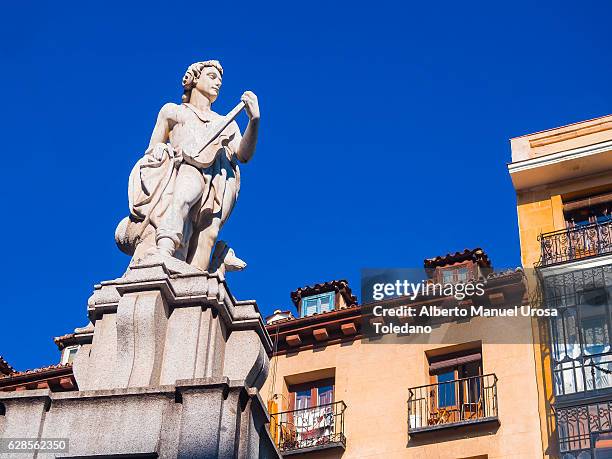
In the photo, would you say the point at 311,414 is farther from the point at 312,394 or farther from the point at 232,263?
the point at 232,263

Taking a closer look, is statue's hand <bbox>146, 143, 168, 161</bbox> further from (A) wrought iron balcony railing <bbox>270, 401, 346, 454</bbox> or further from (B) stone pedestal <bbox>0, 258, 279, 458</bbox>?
(A) wrought iron balcony railing <bbox>270, 401, 346, 454</bbox>

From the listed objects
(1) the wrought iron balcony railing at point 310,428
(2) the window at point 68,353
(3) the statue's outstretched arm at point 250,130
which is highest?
(2) the window at point 68,353

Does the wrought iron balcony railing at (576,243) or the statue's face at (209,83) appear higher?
the wrought iron balcony railing at (576,243)

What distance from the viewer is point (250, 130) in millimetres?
11875

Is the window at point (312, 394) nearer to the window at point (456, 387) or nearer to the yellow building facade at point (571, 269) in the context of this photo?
the window at point (456, 387)

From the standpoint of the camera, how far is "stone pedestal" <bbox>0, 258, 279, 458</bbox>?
29.4ft

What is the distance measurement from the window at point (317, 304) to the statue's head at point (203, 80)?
18059mm

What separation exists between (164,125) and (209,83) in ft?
2.37

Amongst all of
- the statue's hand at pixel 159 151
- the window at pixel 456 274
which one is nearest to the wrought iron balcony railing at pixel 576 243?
the window at pixel 456 274

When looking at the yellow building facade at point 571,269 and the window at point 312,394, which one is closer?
the yellow building facade at point 571,269

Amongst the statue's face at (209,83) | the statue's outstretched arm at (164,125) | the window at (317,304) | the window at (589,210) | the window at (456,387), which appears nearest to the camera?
the statue's outstretched arm at (164,125)

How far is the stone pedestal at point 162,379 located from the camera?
8969 millimetres

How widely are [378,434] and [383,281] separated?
443 centimetres

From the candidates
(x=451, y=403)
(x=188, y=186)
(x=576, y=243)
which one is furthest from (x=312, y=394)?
(x=188, y=186)
